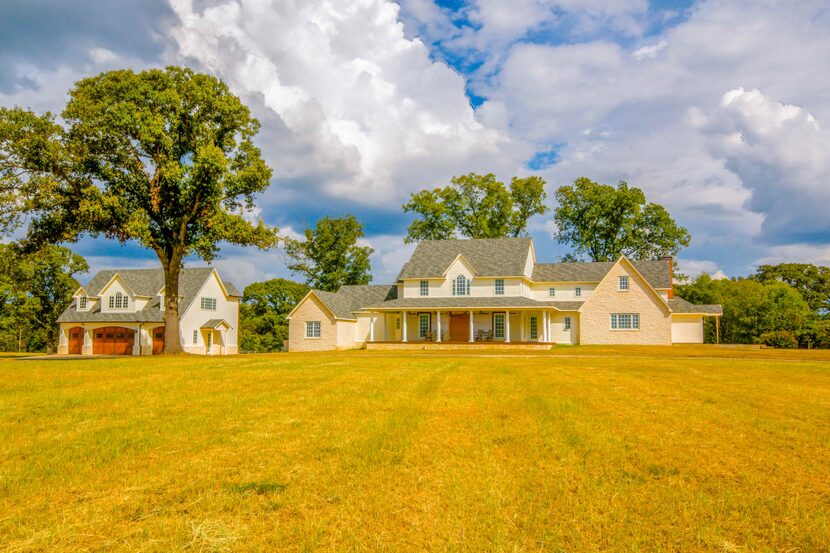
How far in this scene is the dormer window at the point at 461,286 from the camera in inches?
1784

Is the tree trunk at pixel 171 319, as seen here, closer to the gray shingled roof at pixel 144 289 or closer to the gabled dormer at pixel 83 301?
the gray shingled roof at pixel 144 289

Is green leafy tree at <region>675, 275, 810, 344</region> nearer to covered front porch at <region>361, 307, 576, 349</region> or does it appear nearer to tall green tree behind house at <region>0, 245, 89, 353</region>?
covered front porch at <region>361, 307, 576, 349</region>

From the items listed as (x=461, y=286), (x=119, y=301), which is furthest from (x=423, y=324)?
(x=119, y=301)

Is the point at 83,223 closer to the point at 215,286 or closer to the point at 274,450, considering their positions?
the point at 215,286

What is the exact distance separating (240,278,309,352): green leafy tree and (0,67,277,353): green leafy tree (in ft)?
78.0

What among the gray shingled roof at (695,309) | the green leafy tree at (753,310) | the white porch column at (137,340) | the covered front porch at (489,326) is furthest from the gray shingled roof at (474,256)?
the white porch column at (137,340)

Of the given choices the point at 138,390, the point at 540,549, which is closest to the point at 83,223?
the point at 138,390

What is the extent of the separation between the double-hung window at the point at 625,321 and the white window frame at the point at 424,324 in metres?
15.0

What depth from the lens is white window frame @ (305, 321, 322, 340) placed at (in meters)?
45.7

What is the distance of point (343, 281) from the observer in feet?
200

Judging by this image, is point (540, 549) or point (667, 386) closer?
point (540, 549)

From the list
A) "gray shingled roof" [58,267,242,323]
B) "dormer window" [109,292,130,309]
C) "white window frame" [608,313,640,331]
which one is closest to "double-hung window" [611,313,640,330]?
"white window frame" [608,313,640,331]

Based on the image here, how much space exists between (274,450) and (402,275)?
3943 cm

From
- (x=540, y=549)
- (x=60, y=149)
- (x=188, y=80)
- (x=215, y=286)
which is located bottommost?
(x=540, y=549)
